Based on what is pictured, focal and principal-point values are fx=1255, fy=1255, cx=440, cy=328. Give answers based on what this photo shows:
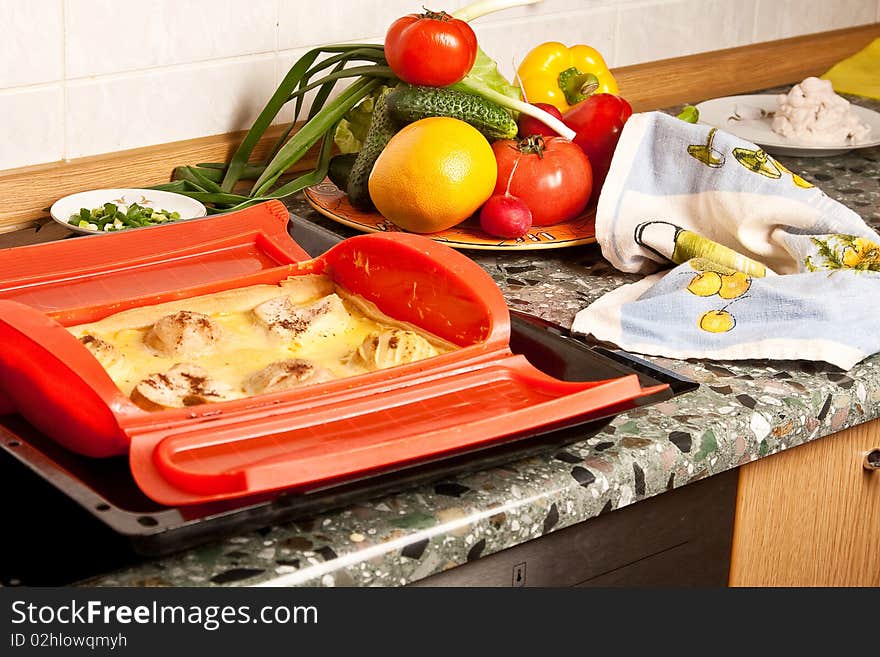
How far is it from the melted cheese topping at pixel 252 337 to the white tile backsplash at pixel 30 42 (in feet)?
1.48

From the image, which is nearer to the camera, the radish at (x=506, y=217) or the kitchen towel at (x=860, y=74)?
the radish at (x=506, y=217)

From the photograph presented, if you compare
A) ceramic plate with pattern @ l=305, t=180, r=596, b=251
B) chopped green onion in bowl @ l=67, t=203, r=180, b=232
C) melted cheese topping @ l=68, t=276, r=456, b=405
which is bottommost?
ceramic plate with pattern @ l=305, t=180, r=596, b=251

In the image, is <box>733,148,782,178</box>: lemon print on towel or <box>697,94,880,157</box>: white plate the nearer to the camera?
<box>733,148,782,178</box>: lemon print on towel

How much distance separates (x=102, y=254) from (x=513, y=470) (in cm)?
42

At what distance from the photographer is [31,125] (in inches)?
51.5

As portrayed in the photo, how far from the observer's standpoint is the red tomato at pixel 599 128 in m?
1.38

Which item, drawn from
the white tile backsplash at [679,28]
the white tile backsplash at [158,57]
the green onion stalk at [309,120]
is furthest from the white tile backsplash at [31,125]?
the white tile backsplash at [679,28]

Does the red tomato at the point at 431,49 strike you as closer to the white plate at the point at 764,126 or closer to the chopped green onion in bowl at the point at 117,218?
the chopped green onion in bowl at the point at 117,218

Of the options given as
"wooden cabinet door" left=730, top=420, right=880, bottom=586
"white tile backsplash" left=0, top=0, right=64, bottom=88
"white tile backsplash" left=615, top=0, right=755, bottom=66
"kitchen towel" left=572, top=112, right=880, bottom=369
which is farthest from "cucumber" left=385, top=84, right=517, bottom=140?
"white tile backsplash" left=615, top=0, right=755, bottom=66

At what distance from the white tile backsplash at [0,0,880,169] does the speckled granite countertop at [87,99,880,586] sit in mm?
451

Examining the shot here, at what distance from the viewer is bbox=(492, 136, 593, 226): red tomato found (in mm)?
1311

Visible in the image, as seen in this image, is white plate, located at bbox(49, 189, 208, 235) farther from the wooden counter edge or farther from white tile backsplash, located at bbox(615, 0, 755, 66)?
white tile backsplash, located at bbox(615, 0, 755, 66)

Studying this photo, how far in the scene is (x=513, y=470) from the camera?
0.87 m

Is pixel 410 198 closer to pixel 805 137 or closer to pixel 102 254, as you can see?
pixel 102 254
